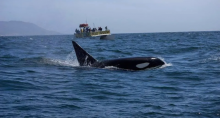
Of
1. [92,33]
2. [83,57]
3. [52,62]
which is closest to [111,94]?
[83,57]

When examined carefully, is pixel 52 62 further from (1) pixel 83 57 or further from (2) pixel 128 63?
(2) pixel 128 63

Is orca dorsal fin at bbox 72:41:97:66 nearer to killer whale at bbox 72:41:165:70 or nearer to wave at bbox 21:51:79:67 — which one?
killer whale at bbox 72:41:165:70

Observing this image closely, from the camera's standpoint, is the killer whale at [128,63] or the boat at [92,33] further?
the boat at [92,33]

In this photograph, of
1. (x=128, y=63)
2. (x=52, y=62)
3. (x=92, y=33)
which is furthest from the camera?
(x=92, y=33)

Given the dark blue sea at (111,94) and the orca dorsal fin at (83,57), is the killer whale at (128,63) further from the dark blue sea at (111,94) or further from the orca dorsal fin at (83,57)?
the dark blue sea at (111,94)

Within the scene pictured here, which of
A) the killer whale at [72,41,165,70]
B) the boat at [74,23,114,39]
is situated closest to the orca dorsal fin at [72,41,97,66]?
the killer whale at [72,41,165,70]

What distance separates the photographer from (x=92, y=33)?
7544cm

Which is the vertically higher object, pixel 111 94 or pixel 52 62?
pixel 52 62

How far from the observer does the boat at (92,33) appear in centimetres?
7379


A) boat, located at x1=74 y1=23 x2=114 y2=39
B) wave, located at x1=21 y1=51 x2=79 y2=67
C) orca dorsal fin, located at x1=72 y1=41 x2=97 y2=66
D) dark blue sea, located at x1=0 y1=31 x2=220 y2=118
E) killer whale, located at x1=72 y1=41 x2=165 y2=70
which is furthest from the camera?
boat, located at x1=74 y1=23 x2=114 y2=39

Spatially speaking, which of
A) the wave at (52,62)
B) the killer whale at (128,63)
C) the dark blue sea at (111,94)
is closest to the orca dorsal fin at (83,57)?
the killer whale at (128,63)

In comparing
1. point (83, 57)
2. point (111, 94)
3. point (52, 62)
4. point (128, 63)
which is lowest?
point (111, 94)

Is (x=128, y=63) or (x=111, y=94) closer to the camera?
Answer: (x=111, y=94)

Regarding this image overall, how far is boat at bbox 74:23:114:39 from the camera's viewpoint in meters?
73.8
